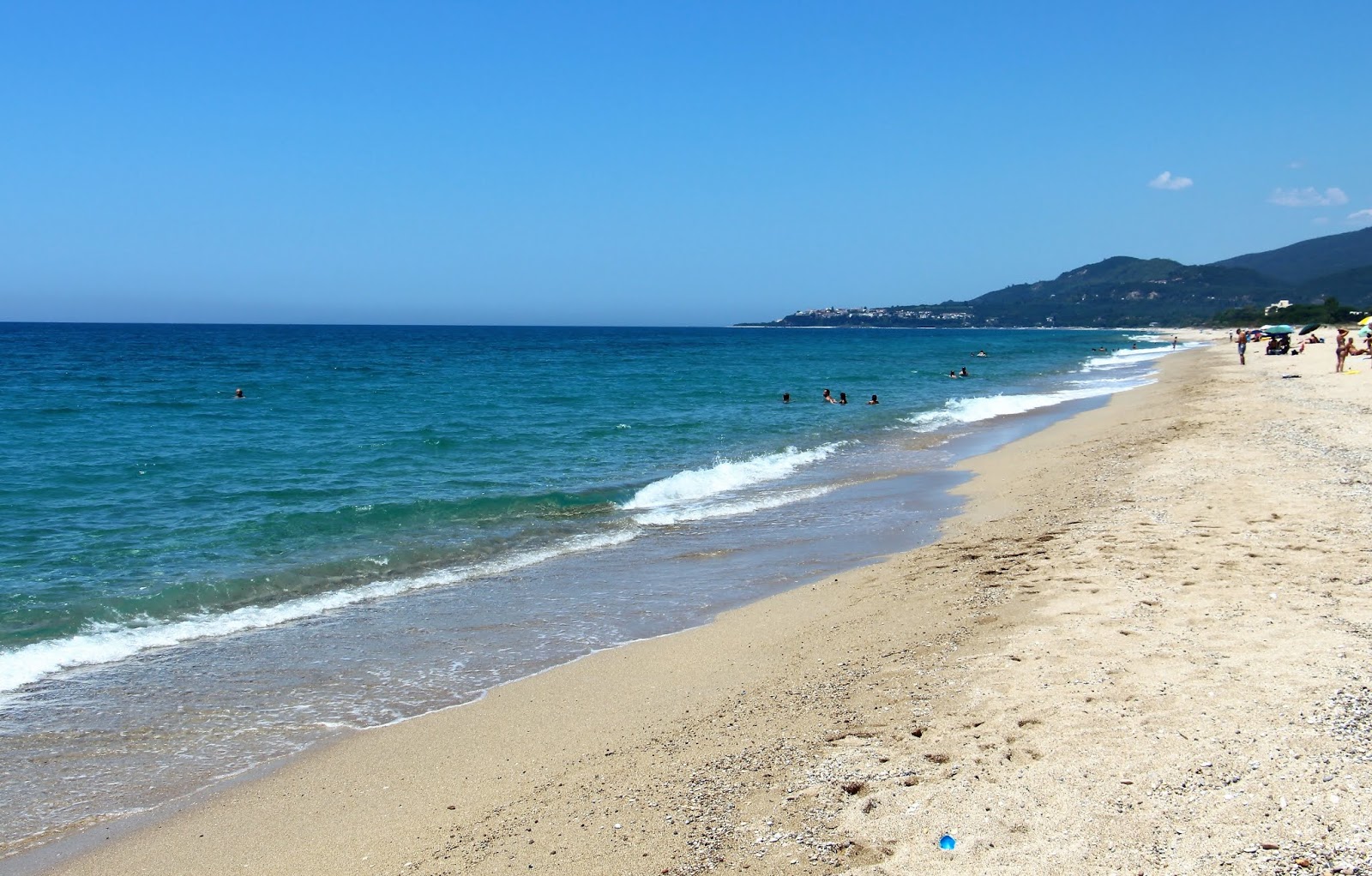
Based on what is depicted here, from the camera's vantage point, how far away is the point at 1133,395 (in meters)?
32.3

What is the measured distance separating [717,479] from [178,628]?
1014cm

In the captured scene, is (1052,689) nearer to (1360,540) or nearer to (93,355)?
(1360,540)

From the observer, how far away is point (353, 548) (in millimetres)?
12211

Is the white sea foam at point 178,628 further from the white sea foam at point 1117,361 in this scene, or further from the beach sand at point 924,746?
the white sea foam at point 1117,361

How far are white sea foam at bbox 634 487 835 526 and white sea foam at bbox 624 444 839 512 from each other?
16.4 inches

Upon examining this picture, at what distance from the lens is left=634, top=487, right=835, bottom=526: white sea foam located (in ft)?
45.7

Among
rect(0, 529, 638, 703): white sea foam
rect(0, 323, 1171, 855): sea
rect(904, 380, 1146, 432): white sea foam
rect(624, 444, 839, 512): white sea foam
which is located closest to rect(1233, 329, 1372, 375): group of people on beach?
rect(904, 380, 1146, 432): white sea foam

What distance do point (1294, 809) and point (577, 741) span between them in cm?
406

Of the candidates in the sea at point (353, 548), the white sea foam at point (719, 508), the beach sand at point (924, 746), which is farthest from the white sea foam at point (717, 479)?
the beach sand at point (924, 746)

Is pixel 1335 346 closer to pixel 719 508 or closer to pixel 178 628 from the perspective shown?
pixel 719 508

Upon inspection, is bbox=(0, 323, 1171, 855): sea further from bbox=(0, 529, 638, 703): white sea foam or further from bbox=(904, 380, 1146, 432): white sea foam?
bbox=(904, 380, 1146, 432): white sea foam

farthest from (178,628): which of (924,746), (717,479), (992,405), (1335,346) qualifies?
(1335,346)

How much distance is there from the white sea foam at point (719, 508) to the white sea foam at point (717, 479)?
0.42 metres

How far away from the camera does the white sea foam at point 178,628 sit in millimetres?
7918
